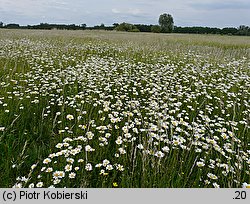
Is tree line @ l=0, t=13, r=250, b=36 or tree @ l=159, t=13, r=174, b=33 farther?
tree @ l=159, t=13, r=174, b=33

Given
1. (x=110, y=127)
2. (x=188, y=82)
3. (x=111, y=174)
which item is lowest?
(x=111, y=174)

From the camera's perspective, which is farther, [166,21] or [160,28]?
[166,21]

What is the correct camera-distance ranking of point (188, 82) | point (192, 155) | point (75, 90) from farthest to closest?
point (188, 82), point (75, 90), point (192, 155)

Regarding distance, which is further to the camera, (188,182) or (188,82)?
(188,82)

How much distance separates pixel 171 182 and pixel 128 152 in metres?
0.72

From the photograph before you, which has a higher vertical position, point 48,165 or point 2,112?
point 2,112

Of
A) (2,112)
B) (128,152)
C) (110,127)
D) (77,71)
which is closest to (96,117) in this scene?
(110,127)

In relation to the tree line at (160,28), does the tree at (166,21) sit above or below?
above

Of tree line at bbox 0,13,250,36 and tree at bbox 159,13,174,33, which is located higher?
tree at bbox 159,13,174,33

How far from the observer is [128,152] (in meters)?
2.83

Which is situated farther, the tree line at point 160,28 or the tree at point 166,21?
the tree at point 166,21

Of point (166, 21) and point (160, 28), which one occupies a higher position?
point (166, 21)
